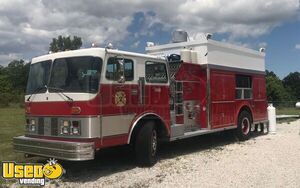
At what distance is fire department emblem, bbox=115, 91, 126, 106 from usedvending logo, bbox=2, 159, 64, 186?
1.83 m

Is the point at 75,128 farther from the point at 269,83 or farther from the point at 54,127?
the point at 269,83

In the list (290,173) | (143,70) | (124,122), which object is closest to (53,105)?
(124,122)

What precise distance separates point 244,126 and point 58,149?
853 centimetres

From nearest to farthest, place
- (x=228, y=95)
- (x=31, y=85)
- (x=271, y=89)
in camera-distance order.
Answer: (x=31, y=85)
(x=228, y=95)
(x=271, y=89)

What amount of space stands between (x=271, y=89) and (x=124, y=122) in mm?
91311

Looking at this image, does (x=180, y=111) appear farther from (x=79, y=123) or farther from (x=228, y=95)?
(x=79, y=123)

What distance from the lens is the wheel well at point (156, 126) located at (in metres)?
10.2

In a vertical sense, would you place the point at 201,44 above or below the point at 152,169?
above

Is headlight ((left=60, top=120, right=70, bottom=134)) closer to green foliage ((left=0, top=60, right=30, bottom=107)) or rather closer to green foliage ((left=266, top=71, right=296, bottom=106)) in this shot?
green foliage ((left=0, top=60, right=30, bottom=107))

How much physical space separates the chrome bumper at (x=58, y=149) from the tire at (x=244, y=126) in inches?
299

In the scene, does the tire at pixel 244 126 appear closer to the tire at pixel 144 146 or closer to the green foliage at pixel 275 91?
the tire at pixel 144 146

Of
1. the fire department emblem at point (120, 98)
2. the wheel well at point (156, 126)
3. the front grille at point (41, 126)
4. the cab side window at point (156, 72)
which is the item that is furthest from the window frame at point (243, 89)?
the front grille at point (41, 126)

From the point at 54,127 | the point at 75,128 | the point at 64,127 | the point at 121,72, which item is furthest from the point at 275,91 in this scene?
the point at 75,128

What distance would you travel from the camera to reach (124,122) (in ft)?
31.7
